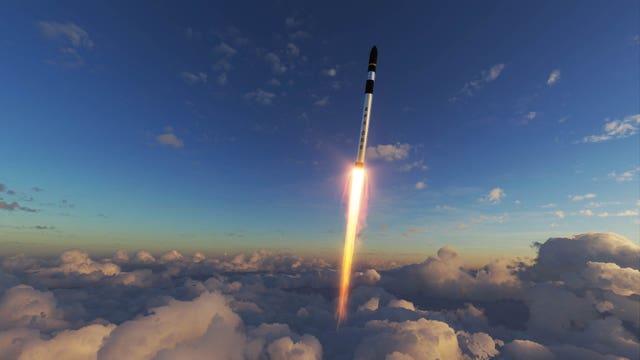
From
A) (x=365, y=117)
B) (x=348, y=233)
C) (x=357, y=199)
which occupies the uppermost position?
(x=365, y=117)

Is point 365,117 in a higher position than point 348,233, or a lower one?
higher

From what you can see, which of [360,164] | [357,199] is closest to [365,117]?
[360,164]

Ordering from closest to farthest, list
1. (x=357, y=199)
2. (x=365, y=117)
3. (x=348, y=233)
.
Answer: (x=365, y=117), (x=357, y=199), (x=348, y=233)

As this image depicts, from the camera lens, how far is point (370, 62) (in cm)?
6638

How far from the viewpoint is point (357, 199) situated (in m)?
76.5

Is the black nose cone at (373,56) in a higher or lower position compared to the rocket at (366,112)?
higher

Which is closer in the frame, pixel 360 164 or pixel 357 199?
pixel 360 164

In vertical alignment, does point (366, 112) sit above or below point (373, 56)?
below

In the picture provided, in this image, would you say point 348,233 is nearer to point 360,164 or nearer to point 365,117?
point 360,164

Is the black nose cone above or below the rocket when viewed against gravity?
above

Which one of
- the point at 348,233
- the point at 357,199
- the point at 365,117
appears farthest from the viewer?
the point at 348,233

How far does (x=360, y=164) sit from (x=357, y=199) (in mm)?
14584

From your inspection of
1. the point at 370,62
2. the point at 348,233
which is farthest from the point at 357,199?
the point at 370,62

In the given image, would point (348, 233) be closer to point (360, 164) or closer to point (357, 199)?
point (357, 199)
